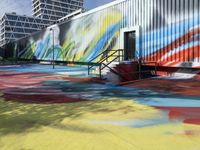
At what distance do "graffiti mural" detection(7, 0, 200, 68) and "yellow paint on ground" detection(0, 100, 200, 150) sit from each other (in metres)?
6.98

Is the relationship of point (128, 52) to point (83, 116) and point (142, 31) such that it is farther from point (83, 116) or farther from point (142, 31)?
point (83, 116)

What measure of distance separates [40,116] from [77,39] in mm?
19496

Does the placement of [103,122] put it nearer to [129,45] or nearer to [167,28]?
[167,28]

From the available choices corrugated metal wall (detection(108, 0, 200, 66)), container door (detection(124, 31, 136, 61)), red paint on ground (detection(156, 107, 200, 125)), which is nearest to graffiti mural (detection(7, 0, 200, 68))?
corrugated metal wall (detection(108, 0, 200, 66))

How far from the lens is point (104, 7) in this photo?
20.3 metres


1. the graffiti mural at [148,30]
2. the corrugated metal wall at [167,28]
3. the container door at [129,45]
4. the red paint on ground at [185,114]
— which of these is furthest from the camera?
the container door at [129,45]

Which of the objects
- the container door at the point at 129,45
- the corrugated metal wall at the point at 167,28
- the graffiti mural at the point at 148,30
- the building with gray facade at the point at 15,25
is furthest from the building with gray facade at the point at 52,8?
the corrugated metal wall at the point at 167,28

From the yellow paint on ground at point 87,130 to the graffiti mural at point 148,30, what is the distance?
275 inches

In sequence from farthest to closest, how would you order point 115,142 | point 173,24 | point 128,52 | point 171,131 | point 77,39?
point 77,39, point 128,52, point 173,24, point 171,131, point 115,142

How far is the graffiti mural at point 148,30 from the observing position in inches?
504

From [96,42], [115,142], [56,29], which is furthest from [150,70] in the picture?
[56,29]

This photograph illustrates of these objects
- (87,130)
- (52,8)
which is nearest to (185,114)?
(87,130)

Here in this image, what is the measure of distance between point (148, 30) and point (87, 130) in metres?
11.4

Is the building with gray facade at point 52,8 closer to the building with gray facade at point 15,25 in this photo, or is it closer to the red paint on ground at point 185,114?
the building with gray facade at point 15,25
